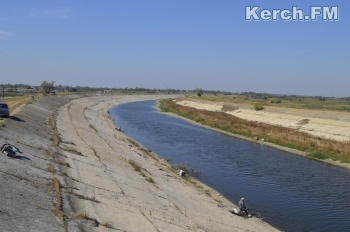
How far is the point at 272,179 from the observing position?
36000mm

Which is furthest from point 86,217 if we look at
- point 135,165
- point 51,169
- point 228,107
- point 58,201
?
point 228,107

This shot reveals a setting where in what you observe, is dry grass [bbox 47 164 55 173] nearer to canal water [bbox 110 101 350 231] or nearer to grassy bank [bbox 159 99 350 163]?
canal water [bbox 110 101 350 231]

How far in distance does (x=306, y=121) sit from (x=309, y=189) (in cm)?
4204

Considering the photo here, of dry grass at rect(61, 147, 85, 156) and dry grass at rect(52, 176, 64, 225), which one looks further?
dry grass at rect(61, 147, 85, 156)

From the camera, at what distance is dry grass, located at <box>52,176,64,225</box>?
1568 cm

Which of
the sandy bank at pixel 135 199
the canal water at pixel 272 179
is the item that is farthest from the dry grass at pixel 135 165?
the canal water at pixel 272 179

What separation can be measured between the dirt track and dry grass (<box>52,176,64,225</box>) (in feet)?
0.59

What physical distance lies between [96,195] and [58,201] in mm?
3440

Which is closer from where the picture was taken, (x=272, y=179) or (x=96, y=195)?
(x=96, y=195)

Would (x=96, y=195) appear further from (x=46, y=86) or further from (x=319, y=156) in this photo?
(x=46, y=86)

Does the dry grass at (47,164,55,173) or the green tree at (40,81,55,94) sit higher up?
the green tree at (40,81,55,94)

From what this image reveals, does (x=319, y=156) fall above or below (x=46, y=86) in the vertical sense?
below

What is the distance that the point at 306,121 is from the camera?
72.7 metres

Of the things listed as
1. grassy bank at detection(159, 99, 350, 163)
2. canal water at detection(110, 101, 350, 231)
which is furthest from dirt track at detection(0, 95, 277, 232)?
grassy bank at detection(159, 99, 350, 163)
